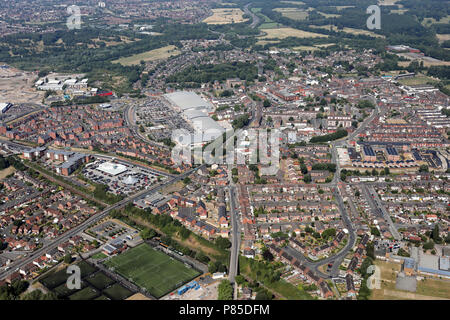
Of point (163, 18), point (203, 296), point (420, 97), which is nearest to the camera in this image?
point (203, 296)

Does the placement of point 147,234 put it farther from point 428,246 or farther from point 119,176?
point 428,246

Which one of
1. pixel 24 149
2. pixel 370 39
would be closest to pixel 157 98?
pixel 24 149

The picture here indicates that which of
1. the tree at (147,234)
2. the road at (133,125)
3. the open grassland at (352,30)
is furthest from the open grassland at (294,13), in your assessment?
the tree at (147,234)

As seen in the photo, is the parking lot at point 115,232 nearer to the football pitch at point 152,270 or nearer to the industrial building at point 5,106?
the football pitch at point 152,270

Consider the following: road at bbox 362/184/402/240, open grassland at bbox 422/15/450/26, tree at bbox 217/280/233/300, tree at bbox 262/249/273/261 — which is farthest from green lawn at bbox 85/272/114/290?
open grassland at bbox 422/15/450/26

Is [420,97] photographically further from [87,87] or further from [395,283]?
→ [87,87]

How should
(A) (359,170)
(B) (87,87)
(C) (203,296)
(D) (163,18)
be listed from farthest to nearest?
1. (D) (163,18)
2. (B) (87,87)
3. (A) (359,170)
4. (C) (203,296)

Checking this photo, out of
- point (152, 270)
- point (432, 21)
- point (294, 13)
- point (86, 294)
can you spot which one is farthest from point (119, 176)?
point (294, 13)
